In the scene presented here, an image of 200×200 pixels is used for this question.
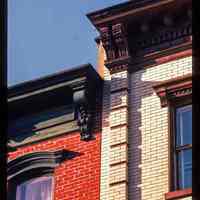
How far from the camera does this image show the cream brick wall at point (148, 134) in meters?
13.4

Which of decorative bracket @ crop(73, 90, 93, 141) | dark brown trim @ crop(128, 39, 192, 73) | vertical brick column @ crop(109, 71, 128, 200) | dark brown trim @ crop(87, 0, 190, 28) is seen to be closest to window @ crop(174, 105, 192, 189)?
vertical brick column @ crop(109, 71, 128, 200)

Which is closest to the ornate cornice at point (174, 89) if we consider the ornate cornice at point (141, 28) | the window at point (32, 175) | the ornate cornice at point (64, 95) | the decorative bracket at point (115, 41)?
the ornate cornice at point (141, 28)

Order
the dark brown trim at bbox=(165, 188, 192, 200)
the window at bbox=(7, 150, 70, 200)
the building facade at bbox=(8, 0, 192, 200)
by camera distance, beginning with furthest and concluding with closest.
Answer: the window at bbox=(7, 150, 70, 200)
the building facade at bbox=(8, 0, 192, 200)
the dark brown trim at bbox=(165, 188, 192, 200)

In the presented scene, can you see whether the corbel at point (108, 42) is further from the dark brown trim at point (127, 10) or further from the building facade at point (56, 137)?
the building facade at point (56, 137)

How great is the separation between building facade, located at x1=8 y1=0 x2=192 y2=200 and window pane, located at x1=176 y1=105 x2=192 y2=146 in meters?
0.02

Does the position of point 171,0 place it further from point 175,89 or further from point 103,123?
point 103,123

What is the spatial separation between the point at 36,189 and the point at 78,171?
124 centimetres

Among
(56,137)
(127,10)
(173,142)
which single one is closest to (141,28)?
(127,10)

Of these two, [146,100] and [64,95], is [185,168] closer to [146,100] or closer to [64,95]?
[146,100]

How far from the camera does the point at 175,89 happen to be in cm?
1427

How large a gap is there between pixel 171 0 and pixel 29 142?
4.06m

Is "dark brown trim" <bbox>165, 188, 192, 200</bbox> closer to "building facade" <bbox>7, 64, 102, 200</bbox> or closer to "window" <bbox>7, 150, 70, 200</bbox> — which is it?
"building facade" <bbox>7, 64, 102, 200</bbox>

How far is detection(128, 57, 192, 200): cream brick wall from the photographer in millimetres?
13367
